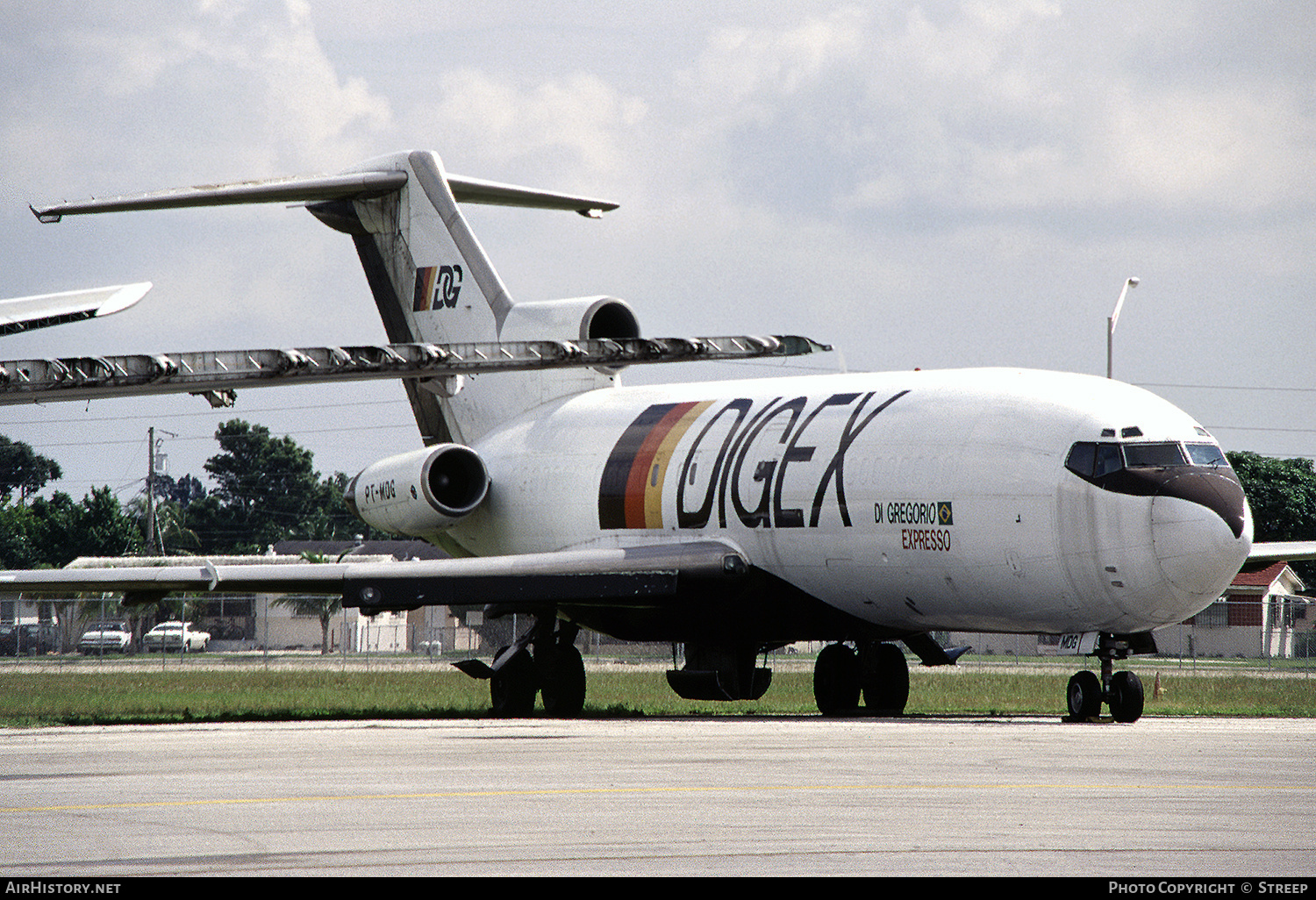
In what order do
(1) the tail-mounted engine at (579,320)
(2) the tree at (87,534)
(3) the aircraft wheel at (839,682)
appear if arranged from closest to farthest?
(3) the aircraft wheel at (839,682) → (1) the tail-mounted engine at (579,320) → (2) the tree at (87,534)

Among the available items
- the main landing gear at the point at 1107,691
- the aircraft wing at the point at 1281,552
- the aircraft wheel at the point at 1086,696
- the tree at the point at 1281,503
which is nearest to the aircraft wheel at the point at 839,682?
the main landing gear at the point at 1107,691

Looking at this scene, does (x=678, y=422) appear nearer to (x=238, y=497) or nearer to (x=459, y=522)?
(x=459, y=522)

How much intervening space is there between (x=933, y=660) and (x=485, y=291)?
1070cm

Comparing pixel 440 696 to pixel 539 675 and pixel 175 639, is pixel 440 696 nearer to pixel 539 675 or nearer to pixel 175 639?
pixel 539 675

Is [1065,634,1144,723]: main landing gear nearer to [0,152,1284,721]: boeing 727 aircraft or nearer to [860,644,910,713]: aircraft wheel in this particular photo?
[0,152,1284,721]: boeing 727 aircraft

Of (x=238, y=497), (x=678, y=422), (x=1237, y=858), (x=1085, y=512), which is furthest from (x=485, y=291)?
(x=238, y=497)

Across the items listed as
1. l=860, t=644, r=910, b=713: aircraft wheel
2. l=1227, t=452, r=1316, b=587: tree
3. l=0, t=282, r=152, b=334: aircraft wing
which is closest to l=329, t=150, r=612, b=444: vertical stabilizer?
l=860, t=644, r=910, b=713: aircraft wheel

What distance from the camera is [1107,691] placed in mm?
19922

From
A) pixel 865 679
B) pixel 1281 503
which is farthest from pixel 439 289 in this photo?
pixel 1281 503

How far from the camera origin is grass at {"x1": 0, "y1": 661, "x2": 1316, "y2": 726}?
996 inches

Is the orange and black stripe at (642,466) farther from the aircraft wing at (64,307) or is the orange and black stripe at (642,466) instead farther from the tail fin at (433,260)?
the aircraft wing at (64,307)

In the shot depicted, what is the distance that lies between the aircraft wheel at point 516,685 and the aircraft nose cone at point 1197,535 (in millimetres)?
9314

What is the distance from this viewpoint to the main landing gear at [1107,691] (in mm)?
19734

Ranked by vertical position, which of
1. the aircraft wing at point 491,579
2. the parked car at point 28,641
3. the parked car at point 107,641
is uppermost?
the aircraft wing at point 491,579
